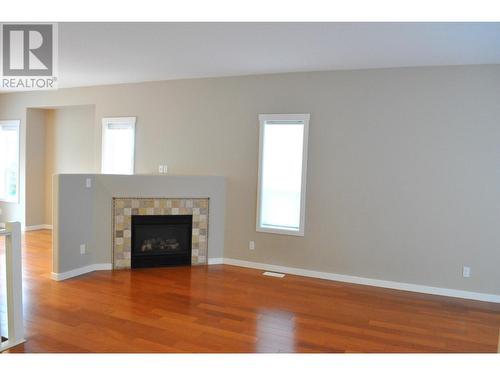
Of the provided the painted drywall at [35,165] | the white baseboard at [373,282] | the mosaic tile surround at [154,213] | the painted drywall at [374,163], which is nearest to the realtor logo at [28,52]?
the painted drywall at [35,165]

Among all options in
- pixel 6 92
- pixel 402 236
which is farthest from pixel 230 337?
pixel 6 92

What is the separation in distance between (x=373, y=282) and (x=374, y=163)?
5.01 ft

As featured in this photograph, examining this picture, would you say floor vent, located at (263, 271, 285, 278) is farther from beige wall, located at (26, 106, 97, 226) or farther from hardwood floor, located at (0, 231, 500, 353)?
beige wall, located at (26, 106, 97, 226)

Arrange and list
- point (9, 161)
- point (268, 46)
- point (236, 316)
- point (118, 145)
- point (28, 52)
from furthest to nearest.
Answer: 1. point (9, 161)
2. point (118, 145)
3. point (28, 52)
4. point (268, 46)
5. point (236, 316)

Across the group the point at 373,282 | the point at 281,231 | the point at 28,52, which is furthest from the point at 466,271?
the point at 28,52

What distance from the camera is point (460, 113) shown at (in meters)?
4.22

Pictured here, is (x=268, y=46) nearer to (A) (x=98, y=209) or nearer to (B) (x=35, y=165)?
(A) (x=98, y=209)

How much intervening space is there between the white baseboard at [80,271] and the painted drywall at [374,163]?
1.69m

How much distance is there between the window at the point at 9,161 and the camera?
286 inches

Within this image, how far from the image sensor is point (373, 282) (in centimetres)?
464

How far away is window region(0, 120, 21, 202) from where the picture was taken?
23.9ft

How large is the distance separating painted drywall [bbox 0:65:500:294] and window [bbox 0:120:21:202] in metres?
3.85

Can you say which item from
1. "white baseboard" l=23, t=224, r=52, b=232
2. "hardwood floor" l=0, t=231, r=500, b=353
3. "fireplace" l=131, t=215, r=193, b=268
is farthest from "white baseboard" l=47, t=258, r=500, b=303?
"white baseboard" l=23, t=224, r=52, b=232
